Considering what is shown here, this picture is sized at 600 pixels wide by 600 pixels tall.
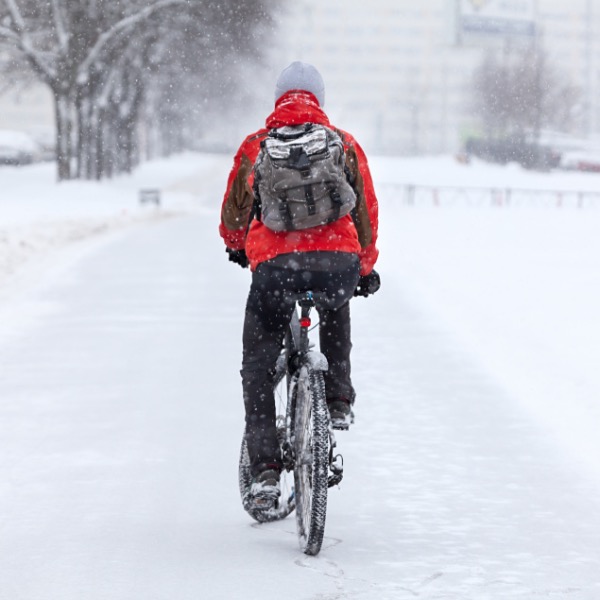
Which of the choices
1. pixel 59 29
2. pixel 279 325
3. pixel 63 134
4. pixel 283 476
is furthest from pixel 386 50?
pixel 279 325

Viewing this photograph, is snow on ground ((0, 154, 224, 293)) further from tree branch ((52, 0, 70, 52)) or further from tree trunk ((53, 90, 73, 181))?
tree branch ((52, 0, 70, 52))

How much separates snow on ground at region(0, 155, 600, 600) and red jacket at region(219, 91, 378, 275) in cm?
110

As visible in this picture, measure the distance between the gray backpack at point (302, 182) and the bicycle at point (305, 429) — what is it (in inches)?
11.0

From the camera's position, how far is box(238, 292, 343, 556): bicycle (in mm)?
4676

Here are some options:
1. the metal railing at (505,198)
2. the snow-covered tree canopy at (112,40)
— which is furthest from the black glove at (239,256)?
the metal railing at (505,198)

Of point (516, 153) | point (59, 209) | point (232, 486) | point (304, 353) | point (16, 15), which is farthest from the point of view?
point (516, 153)

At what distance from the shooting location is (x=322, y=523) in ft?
15.4

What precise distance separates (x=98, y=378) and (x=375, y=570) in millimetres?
4739

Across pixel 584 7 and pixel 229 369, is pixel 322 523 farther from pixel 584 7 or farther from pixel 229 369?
pixel 584 7

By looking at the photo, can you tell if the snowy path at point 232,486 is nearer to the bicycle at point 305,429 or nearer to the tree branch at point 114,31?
the bicycle at point 305,429

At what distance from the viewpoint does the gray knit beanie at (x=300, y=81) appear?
493 centimetres

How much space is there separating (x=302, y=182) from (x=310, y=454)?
94 centimetres

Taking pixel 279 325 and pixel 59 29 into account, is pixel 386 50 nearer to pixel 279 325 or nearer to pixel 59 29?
pixel 59 29

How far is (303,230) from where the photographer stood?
15.8ft
